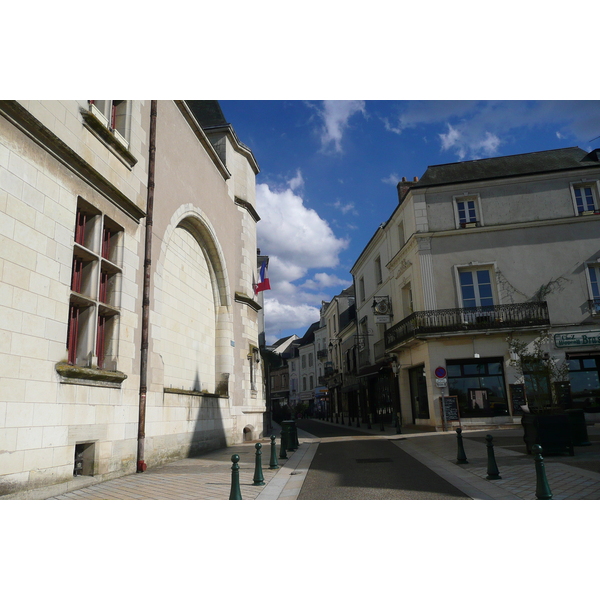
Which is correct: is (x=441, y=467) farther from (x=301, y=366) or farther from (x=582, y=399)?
(x=301, y=366)

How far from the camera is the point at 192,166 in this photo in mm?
13555

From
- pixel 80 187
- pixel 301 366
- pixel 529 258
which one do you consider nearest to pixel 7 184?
pixel 80 187

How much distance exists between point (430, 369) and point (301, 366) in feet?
144

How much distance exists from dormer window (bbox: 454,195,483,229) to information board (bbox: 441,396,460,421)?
6.79m

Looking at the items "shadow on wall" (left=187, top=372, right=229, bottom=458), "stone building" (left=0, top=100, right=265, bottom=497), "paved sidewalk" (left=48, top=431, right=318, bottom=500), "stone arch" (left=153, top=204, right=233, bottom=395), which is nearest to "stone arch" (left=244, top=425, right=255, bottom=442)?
"stone building" (left=0, top=100, right=265, bottom=497)

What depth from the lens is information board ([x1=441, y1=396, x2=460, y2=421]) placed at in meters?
18.4

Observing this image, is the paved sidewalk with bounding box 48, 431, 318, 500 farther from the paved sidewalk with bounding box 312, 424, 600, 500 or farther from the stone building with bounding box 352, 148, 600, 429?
the stone building with bounding box 352, 148, 600, 429

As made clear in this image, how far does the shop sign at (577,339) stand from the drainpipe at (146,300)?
51.1ft

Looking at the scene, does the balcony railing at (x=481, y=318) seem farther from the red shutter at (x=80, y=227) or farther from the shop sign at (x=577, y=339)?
the red shutter at (x=80, y=227)

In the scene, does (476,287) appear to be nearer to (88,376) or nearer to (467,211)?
(467,211)

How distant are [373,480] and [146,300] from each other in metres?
5.29

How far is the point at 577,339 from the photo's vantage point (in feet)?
62.6

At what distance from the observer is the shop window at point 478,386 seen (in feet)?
62.5

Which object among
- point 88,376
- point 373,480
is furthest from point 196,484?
point 373,480
